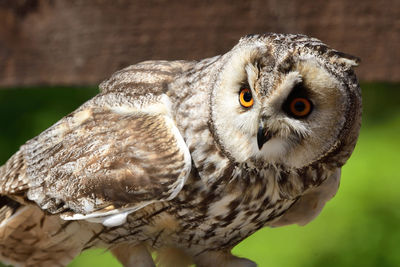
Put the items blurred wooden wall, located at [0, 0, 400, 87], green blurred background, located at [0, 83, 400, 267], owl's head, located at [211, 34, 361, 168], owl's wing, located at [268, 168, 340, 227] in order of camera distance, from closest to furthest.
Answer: owl's head, located at [211, 34, 361, 168], owl's wing, located at [268, 168, 340, 227], blurred wooden wall, located at [0, 0, 400, 87], green blurred background, located at [0, 83, 400, 267]

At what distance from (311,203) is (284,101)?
700mm

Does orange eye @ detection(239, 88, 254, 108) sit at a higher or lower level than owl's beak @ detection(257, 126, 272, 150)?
higher

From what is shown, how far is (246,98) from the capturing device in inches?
65.3

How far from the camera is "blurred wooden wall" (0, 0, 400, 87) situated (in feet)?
8.11

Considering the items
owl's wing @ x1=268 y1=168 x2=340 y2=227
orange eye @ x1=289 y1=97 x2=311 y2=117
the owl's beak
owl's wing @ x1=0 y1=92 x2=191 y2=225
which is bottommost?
owl's wing @ x1=268 y1=168 x2=340 y2=227

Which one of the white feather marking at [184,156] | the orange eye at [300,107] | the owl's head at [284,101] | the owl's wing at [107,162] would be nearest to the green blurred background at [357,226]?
the owl's wing at [107,162]

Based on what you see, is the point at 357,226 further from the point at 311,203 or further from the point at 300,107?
the point at 300,107

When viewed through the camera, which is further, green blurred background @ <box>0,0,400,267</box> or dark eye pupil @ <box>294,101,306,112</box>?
green blurred background @ <box>0,0,400,267</box>

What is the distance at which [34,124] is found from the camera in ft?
12.5

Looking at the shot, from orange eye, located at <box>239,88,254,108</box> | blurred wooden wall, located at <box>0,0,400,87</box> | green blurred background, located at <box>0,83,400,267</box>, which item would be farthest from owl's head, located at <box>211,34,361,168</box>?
green blurred background, located at <box>0,83,400,267</box>

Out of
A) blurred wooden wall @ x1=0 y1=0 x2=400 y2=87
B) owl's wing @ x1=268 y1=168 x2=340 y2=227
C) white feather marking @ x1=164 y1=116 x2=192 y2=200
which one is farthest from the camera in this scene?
blurred wooden wall @ x1=0 y1=0 x2=400 y2=87

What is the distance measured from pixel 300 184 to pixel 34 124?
228cm

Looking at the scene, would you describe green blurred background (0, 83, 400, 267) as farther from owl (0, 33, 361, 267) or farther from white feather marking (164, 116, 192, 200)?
white feather marking (164, 116, 192, 200)

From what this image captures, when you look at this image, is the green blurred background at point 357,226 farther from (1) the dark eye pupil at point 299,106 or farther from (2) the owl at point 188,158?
(1) the dark eye pupil at point 299,106
